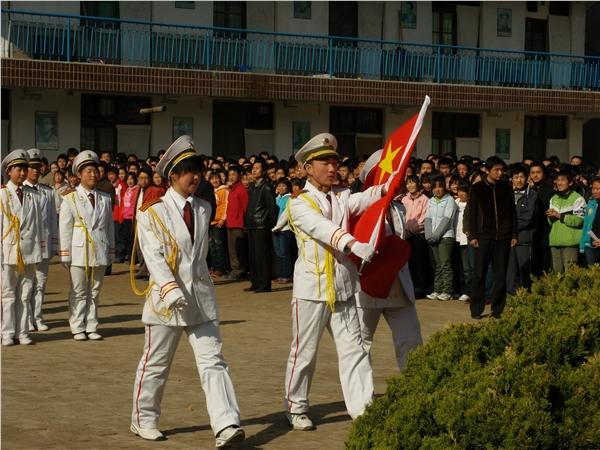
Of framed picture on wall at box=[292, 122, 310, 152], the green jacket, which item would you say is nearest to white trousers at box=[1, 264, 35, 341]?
the green jacket

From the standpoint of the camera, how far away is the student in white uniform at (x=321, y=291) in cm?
716

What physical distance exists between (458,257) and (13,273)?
644 centimetres

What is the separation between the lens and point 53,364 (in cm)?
986

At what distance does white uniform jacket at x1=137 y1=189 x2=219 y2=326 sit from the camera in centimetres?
692

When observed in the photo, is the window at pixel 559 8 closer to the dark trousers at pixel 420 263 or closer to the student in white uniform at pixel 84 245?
the dark trousers at pixel 420 263

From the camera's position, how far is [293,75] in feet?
88.5

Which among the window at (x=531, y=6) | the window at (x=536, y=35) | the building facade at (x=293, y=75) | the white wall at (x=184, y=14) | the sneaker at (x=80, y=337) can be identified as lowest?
the sneaker at (x=80, y=337)

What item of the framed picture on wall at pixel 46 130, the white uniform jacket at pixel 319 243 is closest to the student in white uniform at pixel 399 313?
the white uniform jacket at pixel 319 243

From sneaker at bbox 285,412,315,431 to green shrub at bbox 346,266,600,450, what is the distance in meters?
2.42

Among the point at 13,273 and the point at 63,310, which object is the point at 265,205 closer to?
the point at 63,310

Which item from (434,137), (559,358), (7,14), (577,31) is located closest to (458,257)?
(559,358)

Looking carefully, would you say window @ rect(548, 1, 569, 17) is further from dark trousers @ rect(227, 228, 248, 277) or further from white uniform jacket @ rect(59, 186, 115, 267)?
white uniform jacket @ rect(59, 186, 115, 267)

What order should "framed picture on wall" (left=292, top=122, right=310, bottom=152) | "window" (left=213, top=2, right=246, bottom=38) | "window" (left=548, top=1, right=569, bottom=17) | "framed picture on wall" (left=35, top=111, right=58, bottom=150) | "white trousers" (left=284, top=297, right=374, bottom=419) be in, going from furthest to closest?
"window" (left=548, top=1, right=569, bottom=17), "framed picture on wall" (left=292, top=122, right=310, bottom=152), "window" (left=213, top=2, right=246, bottom=38), "framed picture on wall" (left=35, top=111, right=58, bottom=150), "white trousers" (left=284, top=297, right=374, bottom=419)

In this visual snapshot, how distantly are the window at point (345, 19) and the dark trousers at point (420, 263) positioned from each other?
14.7 meters
